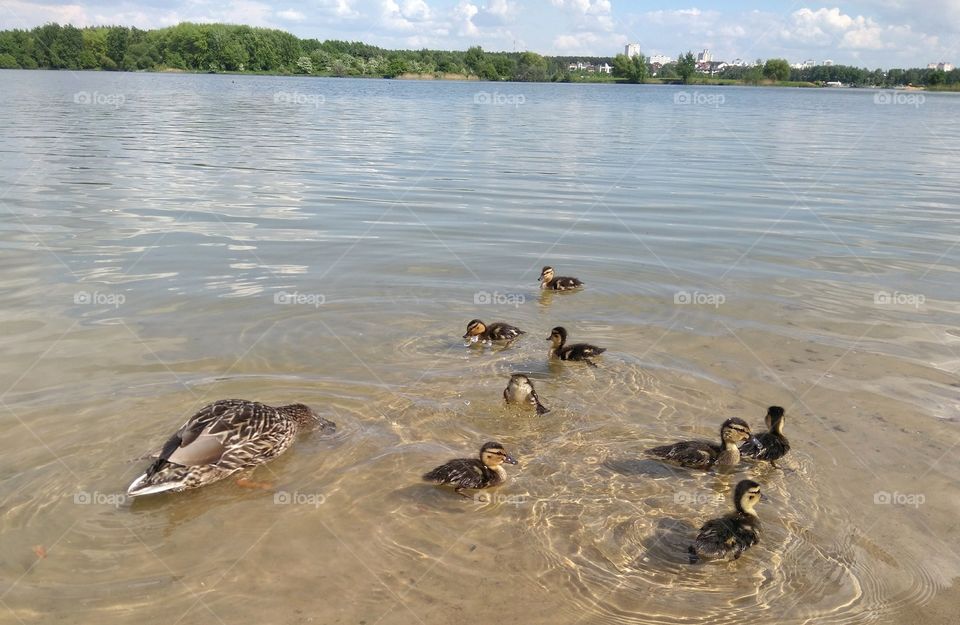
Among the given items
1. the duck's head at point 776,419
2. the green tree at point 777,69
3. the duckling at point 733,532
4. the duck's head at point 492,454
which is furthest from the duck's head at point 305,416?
the green tree at point 777,69

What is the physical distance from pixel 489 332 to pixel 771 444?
3.59 metres

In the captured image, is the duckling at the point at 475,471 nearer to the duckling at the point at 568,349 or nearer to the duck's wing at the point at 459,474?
the duck's wing at the point at 459,474

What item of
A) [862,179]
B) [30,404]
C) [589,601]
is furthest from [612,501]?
[862,179]

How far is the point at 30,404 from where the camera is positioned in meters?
6.95

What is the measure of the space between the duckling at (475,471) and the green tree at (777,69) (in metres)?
149

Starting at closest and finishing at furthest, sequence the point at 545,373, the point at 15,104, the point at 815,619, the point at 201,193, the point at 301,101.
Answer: the point at 815,619
the point at 545,373
the point at 201,193
the point at 15,104
the point at 301,101

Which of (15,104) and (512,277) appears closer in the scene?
(512,277)

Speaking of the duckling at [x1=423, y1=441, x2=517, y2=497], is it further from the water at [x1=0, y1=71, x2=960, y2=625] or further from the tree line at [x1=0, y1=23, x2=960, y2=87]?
the tree line at [x1=0, y1=23, x2=960, y2=87]

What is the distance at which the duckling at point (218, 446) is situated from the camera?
5.59m

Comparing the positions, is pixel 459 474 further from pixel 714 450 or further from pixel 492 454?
pixel 714 450

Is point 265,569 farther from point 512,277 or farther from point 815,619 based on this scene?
point 512,277

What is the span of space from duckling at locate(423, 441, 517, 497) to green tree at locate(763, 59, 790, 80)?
490ft

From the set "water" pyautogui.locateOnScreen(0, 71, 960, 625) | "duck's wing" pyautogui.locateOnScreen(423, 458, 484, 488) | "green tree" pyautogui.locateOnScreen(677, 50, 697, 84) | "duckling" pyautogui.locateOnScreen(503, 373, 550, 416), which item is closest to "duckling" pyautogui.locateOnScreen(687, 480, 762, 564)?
"water" pyautogui.locateOnScreen(0, 71, 960, 625)

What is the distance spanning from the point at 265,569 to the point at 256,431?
1.36m
